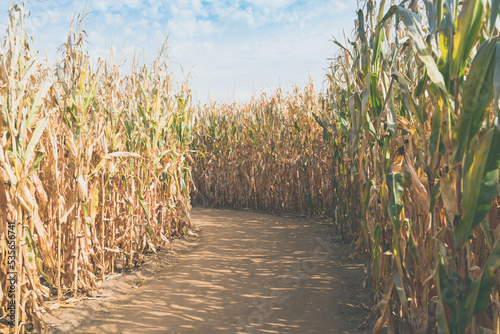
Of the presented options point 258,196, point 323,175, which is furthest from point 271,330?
point 258,196

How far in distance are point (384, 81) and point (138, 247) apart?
11.6 feet

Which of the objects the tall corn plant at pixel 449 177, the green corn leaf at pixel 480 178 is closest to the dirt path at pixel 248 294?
the tall corn plant at pixel 449 177

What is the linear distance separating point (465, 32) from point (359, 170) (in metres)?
1.73

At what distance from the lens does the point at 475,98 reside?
1733 mm

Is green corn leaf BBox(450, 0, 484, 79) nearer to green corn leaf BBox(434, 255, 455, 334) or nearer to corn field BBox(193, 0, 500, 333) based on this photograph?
corn field BBox(193, 0, 500, 333)

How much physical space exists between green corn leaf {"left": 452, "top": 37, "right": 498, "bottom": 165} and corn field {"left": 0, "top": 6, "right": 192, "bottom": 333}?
2.72m

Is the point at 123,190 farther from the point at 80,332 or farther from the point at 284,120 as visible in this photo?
the point at 284,120

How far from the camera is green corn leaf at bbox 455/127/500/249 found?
1.67m

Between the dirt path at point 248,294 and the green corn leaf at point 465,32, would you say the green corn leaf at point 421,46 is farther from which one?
the dirt path at point 248,294

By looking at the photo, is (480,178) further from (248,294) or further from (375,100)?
(248,294)

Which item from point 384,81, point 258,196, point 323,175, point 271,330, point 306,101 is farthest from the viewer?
point 258,196

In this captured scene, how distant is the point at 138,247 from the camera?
4.80m

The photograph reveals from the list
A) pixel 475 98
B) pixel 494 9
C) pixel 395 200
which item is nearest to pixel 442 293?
pixel 395 200

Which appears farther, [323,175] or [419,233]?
[323,175]
